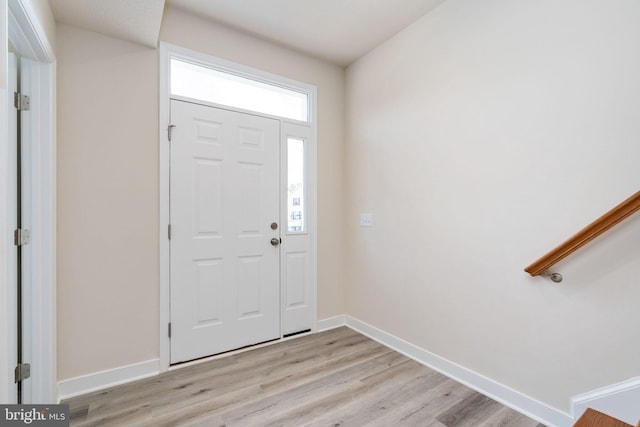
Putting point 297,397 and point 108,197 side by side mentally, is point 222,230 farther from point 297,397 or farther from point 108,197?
point 297,397

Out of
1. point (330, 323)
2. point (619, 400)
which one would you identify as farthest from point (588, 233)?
point (330, 323)

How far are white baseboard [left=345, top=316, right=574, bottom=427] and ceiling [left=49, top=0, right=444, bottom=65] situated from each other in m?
2.72

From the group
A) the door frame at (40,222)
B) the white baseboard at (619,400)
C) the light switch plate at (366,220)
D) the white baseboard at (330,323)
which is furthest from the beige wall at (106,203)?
the white baseboard at (619,400)

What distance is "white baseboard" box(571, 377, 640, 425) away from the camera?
1.35 meters

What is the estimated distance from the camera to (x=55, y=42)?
1.87m

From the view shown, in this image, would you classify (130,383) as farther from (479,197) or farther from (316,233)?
(479,197)

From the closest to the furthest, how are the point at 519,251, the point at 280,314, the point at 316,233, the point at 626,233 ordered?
the point at 626,233, the point at 519,251, the point at 280,314, the point at 316,233

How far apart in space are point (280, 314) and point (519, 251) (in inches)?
79.4

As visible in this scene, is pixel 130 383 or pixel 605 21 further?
pixel 130 383

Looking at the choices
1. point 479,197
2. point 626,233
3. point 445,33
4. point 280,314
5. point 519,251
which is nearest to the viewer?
point 626,233

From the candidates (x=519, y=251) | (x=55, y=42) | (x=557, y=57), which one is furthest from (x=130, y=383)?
(x=557, y=57)

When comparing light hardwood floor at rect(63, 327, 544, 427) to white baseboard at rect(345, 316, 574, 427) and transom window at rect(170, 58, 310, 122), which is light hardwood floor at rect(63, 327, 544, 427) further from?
transom window at rect(170, 58, 310, 122)

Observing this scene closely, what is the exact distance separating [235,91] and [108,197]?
4.38ft

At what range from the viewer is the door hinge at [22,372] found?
1621 mm
